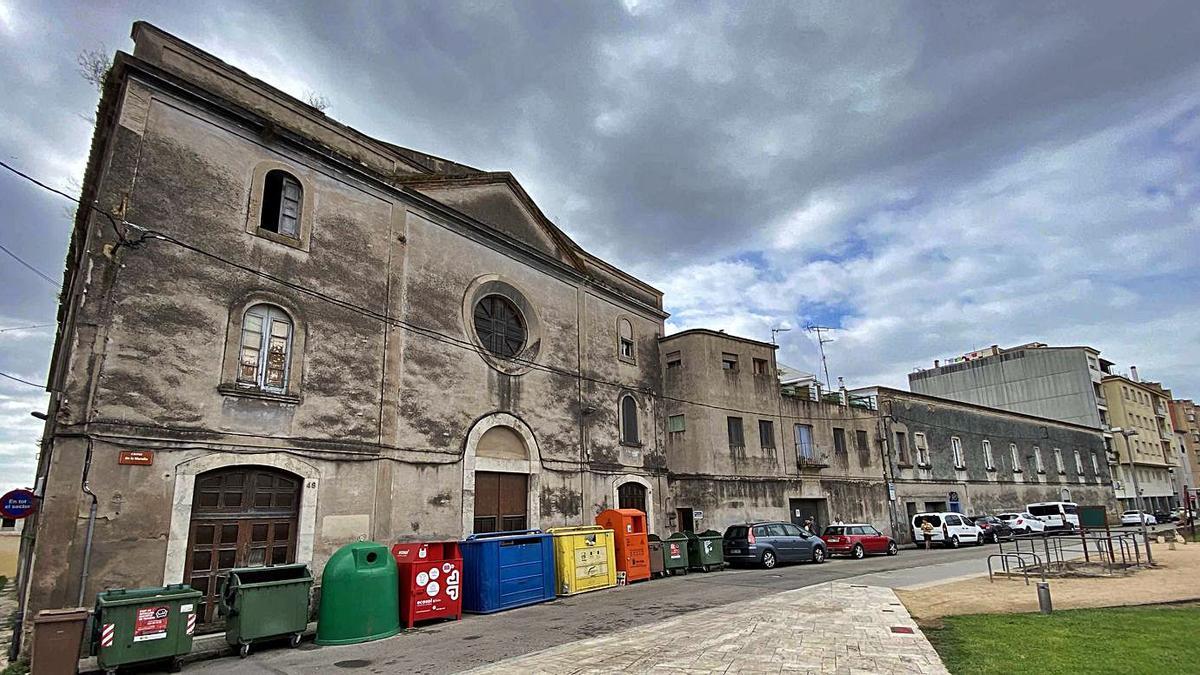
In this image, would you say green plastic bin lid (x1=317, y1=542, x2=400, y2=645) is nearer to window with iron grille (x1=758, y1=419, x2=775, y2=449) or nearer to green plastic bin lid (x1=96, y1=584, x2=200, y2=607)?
green plastic bin lid (x1=96, y1=584, x2=200, y2=607)

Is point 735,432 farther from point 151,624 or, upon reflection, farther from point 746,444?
point 151,624

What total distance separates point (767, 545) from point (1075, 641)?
12410 millimetres

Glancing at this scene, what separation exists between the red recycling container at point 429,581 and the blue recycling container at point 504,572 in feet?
1.97

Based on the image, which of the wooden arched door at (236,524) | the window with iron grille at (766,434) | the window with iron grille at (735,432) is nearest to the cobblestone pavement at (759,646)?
the wooden arched door at (236,524)

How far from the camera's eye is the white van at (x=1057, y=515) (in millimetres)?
33500

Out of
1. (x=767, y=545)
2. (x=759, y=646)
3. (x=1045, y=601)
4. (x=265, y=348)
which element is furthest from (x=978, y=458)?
(x=265, y=348)

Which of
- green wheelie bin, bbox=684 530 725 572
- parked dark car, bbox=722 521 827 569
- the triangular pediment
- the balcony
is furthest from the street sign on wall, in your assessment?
the balcony

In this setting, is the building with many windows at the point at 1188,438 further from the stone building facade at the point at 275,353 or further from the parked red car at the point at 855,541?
the stone building facade at the point at 275,353

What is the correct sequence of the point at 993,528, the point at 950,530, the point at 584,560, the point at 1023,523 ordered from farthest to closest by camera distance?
1. the point at 1023,523
2. the point at 993,528
3. the point at 950,530
4. the point at 584,560

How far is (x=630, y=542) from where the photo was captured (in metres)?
16.4

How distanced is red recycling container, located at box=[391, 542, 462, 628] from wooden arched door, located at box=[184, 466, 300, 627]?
2230mm

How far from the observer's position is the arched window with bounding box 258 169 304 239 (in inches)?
517

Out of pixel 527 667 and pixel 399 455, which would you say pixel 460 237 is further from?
pixel 527 667

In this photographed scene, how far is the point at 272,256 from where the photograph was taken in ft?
41.5
